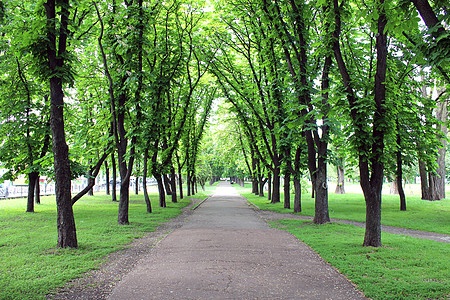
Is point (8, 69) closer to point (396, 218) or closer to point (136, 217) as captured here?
point (136, 217)

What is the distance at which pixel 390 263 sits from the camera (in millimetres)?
6172

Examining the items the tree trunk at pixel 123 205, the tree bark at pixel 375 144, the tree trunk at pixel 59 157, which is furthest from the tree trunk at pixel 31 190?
the tree bark at pixel 375 144

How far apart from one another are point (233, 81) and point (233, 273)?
16.5 meters

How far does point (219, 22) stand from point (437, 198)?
62.5 ft

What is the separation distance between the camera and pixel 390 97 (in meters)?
7.82

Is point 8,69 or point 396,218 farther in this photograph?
point 8,69

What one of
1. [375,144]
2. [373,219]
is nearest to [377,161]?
[375,144]

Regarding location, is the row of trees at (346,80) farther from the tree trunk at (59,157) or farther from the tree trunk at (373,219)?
the tree trunk at (59,157)

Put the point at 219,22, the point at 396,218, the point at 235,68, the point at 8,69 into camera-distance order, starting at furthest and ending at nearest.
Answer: the point at 235,68 < the point at 219,22 < the point at 8,69 < the point at 396,218

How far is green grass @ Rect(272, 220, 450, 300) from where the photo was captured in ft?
15.5

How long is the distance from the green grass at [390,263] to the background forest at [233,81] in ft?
2.46

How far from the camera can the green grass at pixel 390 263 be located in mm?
4711

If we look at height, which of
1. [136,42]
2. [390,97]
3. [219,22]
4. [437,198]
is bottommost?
[437,198]

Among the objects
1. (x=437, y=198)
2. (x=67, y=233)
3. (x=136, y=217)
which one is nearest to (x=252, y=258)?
(x=67, y=233)
